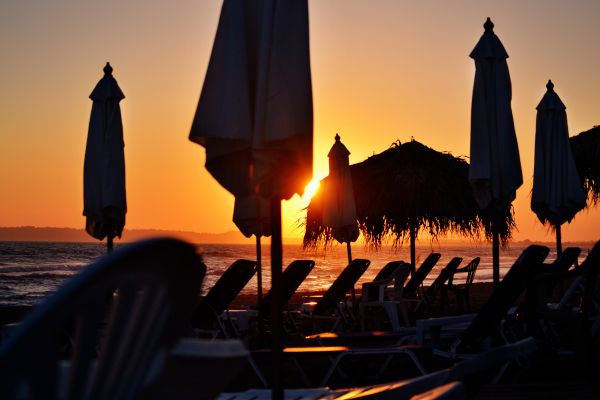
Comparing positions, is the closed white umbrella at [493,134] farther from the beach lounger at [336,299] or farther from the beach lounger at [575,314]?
the beach lounger at [336,299]

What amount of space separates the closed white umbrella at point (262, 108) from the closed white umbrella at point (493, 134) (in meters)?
4.43

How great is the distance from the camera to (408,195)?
1576 cm

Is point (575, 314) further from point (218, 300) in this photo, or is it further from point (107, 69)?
point (107, 69)

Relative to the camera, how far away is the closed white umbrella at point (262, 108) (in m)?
3.71

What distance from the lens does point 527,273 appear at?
236 inches

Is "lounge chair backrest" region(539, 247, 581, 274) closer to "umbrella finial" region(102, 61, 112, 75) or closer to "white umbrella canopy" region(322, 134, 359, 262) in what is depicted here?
"white umbrella canopy" region(322, 134, 359, 262)

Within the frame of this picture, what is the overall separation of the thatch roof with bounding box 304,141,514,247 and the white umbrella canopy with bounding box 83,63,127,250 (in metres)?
7.74

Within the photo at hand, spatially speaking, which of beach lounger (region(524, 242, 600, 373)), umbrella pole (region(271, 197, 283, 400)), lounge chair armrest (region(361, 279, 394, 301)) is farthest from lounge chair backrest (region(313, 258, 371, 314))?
umbrella pole (region(271, 197, 283, 400))

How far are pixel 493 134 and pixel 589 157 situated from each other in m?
9.13

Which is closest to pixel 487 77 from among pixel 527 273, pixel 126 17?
pixel 527 273

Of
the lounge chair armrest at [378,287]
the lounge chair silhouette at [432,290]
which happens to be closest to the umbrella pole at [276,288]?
the lounge chair armrest at [378,287]

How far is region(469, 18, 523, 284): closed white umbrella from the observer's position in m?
8.12

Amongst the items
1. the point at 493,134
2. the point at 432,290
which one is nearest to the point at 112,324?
the point at 493,134

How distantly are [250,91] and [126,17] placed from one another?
27.5 feet
